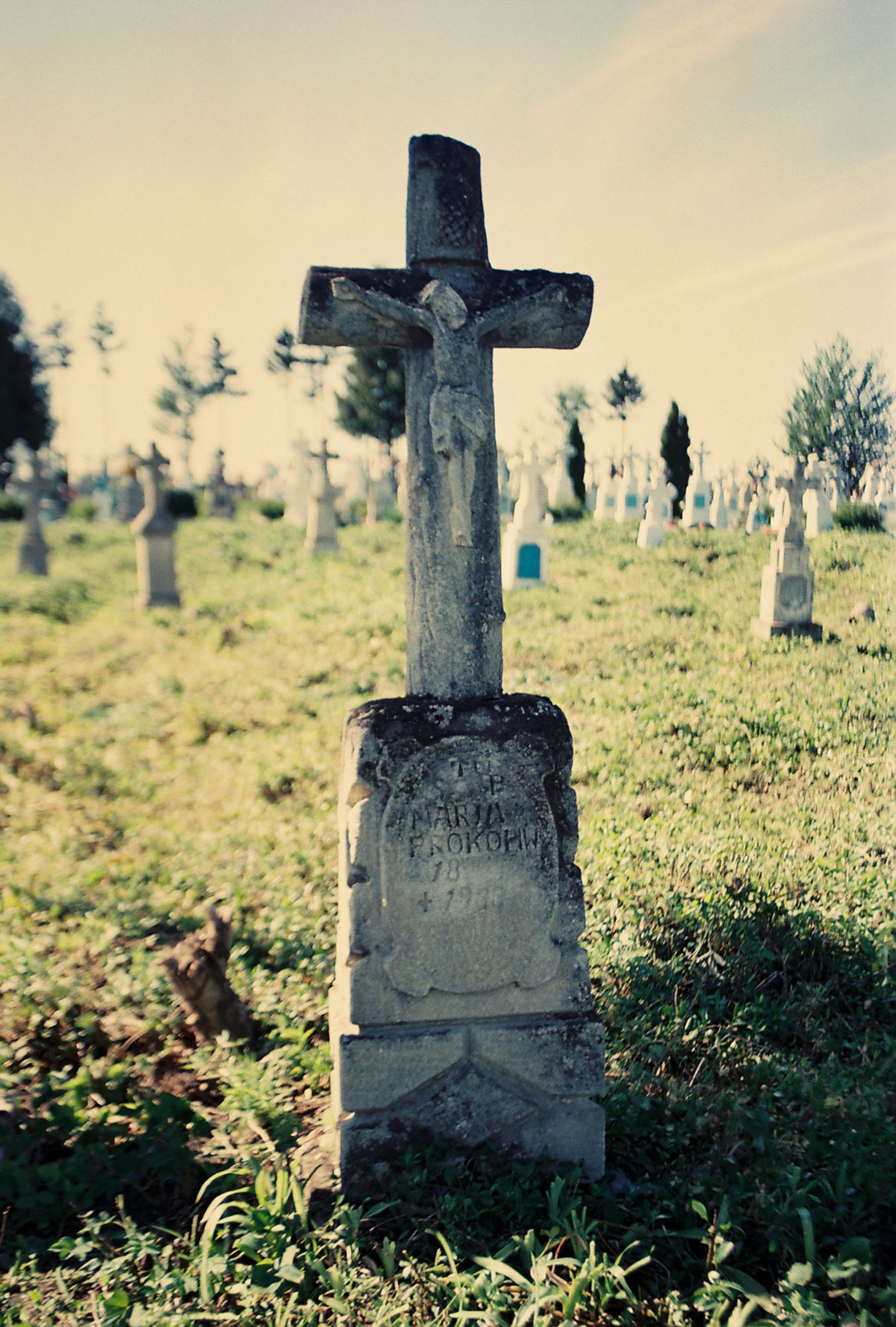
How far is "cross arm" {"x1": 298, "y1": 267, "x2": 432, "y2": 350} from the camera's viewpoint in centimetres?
284

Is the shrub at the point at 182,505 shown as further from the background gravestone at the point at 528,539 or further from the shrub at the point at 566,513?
the background gravestone at the point at 528,539

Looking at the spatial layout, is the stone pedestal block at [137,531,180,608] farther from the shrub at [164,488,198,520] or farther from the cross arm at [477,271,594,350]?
the shrub at [164,488,198,520]

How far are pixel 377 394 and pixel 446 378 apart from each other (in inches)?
1415

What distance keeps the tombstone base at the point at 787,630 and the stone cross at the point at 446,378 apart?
5.98 metres

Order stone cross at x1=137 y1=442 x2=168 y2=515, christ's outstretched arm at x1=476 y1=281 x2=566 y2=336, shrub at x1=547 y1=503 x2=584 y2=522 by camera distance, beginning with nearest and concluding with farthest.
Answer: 1. christ's outstretched arm at x1=476 y1=281 x2=566 y2=336
2. stone cross at x1=137 y1=442 x2=168 y2=515
3. shrub at x1=547 y1=503 x2=584 y2=522

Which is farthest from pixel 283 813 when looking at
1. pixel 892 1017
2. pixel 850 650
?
Result: pixel 850 650

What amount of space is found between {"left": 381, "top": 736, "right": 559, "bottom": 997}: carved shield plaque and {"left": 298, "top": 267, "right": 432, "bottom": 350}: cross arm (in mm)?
1410

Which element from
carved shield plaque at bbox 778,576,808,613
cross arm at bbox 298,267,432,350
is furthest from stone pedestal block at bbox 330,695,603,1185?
carved shield plaque at bbox 778,576,808,613

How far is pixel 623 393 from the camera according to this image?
8109mm

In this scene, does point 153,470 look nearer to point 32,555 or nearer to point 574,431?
point 32,555

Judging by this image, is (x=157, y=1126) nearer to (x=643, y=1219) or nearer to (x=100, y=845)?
(x=643, y=1219)

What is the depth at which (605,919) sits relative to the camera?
3.81 meters

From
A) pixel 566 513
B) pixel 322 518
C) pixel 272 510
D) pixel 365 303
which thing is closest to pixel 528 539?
pixel 566 513

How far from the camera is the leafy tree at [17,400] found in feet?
102
